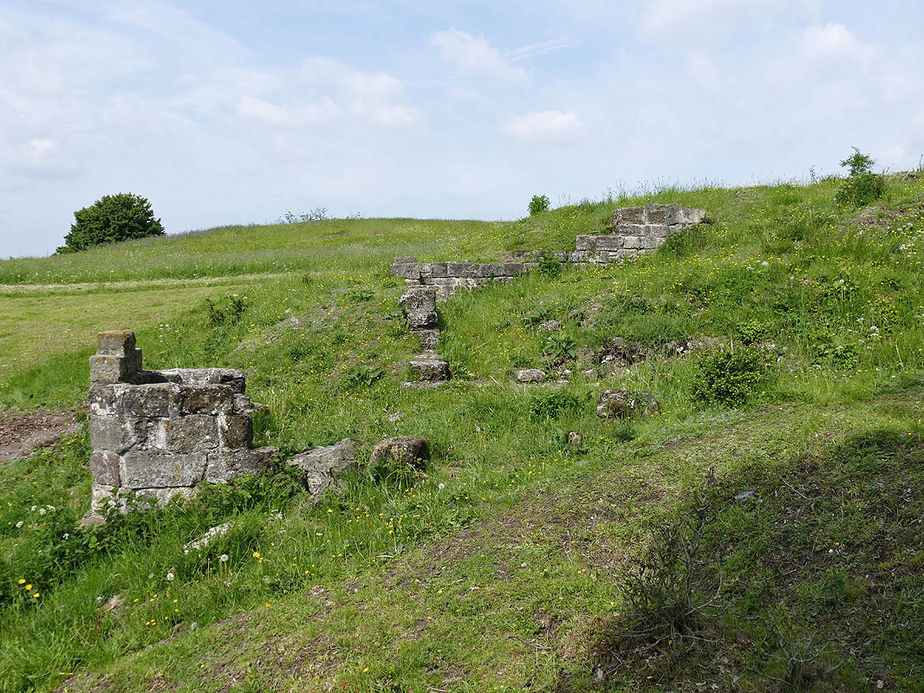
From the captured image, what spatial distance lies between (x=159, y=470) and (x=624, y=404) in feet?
18.2

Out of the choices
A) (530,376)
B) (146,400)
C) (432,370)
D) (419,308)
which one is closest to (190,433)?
(146,400)

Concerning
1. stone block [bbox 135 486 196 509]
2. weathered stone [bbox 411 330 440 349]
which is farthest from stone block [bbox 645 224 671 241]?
stone block [bbox 135 486 196 509]

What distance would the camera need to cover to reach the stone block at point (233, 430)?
7.01 metres

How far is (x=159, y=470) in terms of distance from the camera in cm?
700

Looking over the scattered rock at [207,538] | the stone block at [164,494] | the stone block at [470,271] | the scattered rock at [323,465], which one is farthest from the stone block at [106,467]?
the stone block at [470,271]

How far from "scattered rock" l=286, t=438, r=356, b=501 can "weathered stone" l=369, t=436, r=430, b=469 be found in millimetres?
281

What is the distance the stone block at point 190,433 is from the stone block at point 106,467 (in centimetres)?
63

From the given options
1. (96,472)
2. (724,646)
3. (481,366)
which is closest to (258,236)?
(481,366)

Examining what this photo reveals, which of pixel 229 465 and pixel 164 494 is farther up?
pixel 229 465

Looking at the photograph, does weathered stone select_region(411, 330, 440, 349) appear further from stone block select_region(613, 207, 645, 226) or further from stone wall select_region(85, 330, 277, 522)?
stone block select_region(613, 207, 645, 226)

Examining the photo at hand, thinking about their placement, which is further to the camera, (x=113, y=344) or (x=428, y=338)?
(x=428, y=338)

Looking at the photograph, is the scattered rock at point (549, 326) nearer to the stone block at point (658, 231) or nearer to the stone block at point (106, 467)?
the stone block at point (658, 231)

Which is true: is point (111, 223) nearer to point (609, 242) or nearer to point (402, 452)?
point (609, 242)

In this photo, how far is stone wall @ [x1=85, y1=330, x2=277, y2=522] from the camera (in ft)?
22.8
